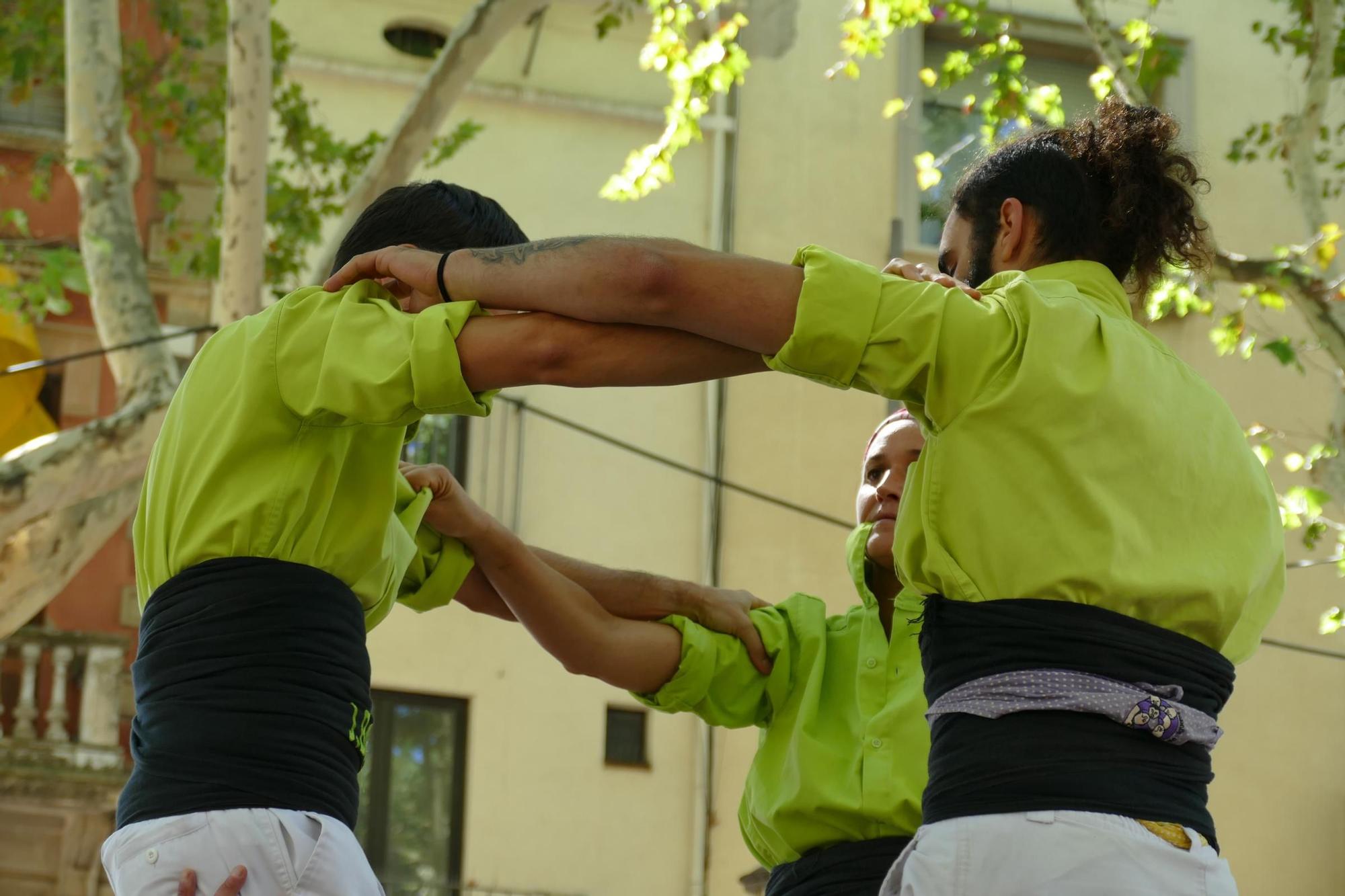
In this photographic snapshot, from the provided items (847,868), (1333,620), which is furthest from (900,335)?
(1333,620)

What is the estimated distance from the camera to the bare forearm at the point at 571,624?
11.4ft

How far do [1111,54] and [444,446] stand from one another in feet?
16.7

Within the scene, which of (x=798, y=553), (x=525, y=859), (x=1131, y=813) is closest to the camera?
(x=1131, y=813)

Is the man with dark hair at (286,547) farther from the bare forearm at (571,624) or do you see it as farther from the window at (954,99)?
the window at (954,99)

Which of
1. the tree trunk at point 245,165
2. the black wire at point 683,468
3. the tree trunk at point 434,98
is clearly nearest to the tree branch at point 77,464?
the tree trunk at point 245,165

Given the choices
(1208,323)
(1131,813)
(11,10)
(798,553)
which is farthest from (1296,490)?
(11,10)

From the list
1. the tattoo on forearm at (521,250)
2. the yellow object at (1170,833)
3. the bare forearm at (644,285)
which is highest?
the tattoo on forearm at (521,250)

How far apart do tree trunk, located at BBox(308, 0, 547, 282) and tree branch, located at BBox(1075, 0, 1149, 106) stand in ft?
8.43

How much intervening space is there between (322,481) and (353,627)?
22cm

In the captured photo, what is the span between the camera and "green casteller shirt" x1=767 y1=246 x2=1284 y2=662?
7.70 ft

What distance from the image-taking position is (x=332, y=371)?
2602 millimetres

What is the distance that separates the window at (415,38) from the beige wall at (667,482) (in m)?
0.12

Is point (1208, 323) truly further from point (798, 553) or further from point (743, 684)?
point (743, 684)

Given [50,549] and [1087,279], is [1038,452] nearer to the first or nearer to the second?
[1087,279]
